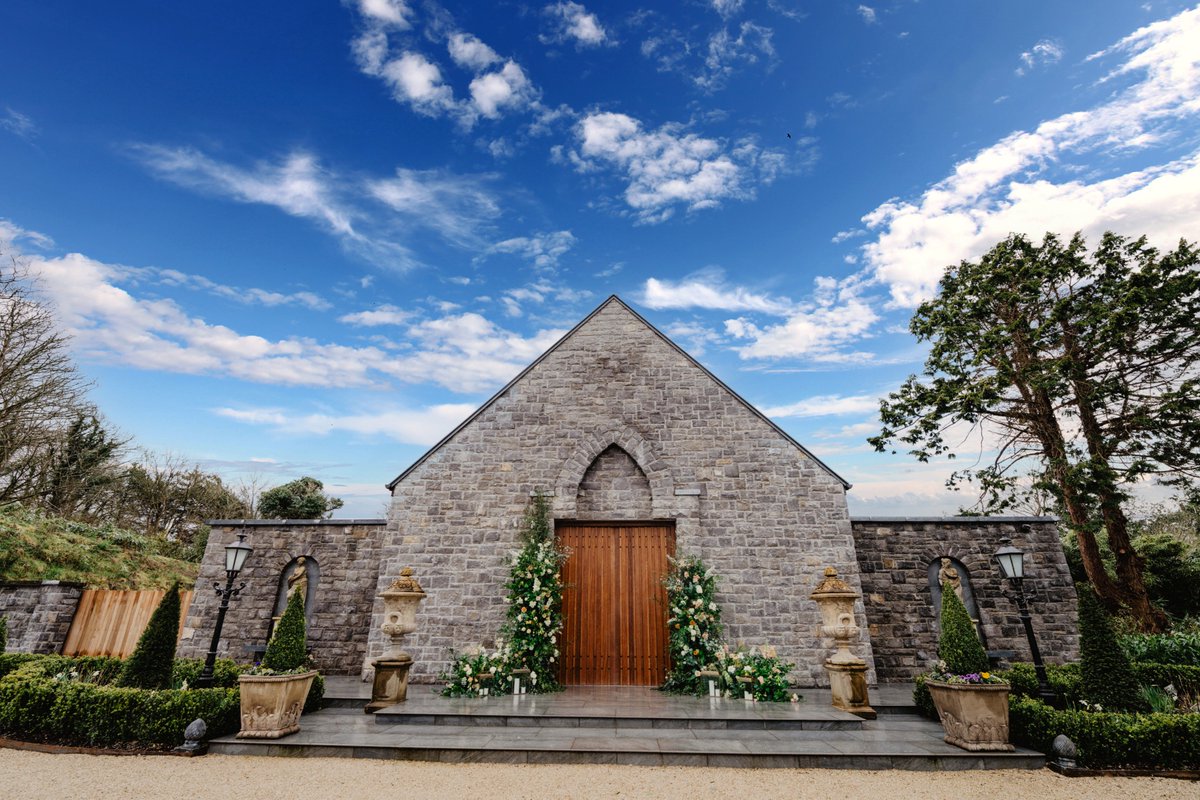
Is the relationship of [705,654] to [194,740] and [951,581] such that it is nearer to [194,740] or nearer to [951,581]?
[951,581]

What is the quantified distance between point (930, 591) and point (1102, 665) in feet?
12.4

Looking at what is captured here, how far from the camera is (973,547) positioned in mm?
10047

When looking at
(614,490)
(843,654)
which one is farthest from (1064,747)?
(614,490)

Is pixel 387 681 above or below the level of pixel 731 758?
above

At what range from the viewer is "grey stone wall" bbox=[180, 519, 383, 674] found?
9852 mm

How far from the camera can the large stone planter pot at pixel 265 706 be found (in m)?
6.09

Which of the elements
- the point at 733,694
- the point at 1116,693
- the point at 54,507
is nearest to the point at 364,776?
the point at 733,694

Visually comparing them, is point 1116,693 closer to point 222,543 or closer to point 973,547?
point 973,547

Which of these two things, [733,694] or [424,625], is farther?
[424,625]

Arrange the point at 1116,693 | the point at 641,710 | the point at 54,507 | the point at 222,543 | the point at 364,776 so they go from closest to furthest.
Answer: the point at 364,776 → the point at 1116,693 → the point at 641,710 → the point at 222,543 → the point at 54,507

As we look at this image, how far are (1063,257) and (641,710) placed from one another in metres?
14.9

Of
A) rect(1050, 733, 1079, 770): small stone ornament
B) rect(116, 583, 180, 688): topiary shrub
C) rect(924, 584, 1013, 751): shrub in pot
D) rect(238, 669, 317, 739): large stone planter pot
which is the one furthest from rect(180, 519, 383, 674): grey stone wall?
rect(1050, 733, 1079, 770): small stone ornament

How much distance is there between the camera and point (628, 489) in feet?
33.6

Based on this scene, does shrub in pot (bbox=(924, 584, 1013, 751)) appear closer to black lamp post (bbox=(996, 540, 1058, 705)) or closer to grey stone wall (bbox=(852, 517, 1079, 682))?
black lamp post (bbox=(996, 540, 1058, 705))
